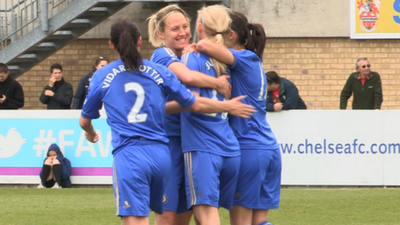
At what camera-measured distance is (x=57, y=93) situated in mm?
13000

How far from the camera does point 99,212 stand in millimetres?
9102

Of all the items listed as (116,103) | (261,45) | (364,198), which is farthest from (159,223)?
(364,198)

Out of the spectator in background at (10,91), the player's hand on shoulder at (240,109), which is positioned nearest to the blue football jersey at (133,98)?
the player's hand on shoulder at (240,109)

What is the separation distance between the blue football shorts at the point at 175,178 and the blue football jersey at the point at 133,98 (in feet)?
1.56

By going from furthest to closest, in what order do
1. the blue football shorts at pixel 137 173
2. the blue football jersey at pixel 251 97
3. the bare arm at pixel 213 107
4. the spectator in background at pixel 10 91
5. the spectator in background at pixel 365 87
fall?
the spectator in background at pixel 365 87 → the spectator in background at pixel 10 91 → the blue football jersey at pixel 251 97 → the bare arm at pixel 213 107 → the blue football shorts at pixel 137 173

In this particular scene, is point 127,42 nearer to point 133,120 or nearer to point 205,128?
point 133,120

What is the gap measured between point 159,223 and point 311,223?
329 cm

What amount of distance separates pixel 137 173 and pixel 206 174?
22.6 inches

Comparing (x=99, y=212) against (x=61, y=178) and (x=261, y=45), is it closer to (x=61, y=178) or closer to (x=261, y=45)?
(x=61, y=178)

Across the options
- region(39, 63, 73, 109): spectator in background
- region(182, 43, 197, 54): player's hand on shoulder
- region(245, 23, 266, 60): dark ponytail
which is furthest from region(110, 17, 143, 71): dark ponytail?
region(39, 63, 73, 109): spectator in background

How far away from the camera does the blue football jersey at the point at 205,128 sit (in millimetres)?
5145

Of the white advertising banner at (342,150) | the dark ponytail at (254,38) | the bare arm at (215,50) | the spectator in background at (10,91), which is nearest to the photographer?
the bare arm at (215,50)

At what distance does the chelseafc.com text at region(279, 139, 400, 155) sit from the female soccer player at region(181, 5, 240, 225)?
22.0 feet

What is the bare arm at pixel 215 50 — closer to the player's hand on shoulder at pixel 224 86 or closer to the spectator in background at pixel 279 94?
the player's hand on shoulder at pixel 224 86
